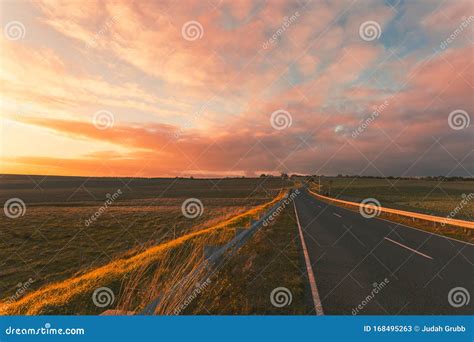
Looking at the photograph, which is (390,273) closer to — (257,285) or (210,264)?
(257,285)

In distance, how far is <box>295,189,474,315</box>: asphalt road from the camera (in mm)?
5266

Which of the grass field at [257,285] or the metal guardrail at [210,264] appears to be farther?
the grass field at [257,285]

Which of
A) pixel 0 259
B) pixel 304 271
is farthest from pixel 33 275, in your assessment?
pixel 304 271

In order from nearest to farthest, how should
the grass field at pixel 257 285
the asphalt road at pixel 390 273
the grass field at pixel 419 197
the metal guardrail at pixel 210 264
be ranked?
the metal guardrail at pixel 210 264, the grass field at pixel 257 285, the asphalt road at pixel 390 273, the grass field at pixel 419 197

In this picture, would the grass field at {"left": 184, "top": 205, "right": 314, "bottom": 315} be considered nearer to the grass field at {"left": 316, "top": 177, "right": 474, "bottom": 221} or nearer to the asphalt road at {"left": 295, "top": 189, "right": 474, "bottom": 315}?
the asphalt road at {"left": 295, "top": 189, "right": 474, "bottom": 315}

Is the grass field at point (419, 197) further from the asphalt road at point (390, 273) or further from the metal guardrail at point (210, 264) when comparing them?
the metal guardrail at point (210, 264)

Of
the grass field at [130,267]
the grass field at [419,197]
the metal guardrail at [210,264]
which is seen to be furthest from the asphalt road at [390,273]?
the grass field at [419,197]

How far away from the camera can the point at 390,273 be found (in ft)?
24.2

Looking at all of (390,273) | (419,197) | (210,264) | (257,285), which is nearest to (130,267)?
(210,264)

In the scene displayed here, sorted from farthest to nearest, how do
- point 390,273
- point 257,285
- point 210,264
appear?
point 390,273 → point 257,285 → point 210,264

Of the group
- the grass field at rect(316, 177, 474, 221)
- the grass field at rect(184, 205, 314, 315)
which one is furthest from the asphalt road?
the grass field at rect(316, 177, 474, 221)

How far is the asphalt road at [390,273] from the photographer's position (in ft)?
17.3

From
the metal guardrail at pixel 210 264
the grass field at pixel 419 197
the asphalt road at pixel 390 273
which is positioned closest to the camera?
the metal guardrail at pixel 210 264
